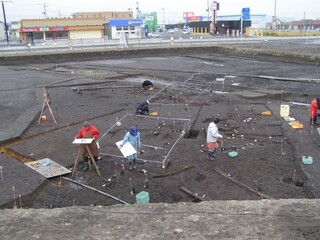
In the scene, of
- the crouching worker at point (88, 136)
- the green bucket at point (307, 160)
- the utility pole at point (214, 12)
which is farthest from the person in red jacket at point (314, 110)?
the utility pole at point (214, 12)

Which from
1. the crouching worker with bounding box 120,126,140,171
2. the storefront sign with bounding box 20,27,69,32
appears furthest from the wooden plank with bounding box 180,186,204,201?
the storefront sign with bounding box 20,27,69,32

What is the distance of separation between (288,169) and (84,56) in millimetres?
35444

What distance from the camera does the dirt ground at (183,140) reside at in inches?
354

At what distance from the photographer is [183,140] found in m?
12.5

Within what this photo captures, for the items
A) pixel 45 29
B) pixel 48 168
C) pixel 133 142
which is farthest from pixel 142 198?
pixel 45 29

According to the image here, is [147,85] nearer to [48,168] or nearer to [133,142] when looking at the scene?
[133,142]

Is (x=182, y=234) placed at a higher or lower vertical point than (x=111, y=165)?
higher

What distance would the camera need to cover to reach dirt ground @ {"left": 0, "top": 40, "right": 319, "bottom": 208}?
899 cm

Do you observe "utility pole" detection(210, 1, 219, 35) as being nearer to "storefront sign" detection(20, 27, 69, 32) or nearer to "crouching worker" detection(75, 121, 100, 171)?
"storefront sign" detection(20, 27, 69, 32)

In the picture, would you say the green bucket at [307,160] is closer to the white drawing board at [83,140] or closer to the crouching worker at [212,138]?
the crouching worker at [212,138]

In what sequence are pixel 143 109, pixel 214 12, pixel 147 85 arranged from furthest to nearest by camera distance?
pixel 214 12 → pixel 147 85 → pixel 143 109

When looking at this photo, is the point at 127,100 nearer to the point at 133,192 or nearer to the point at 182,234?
the point at 133,192

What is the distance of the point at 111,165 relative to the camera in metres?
10.5

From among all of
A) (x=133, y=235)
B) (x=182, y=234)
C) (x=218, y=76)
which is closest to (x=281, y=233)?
(x=182, y=234)
